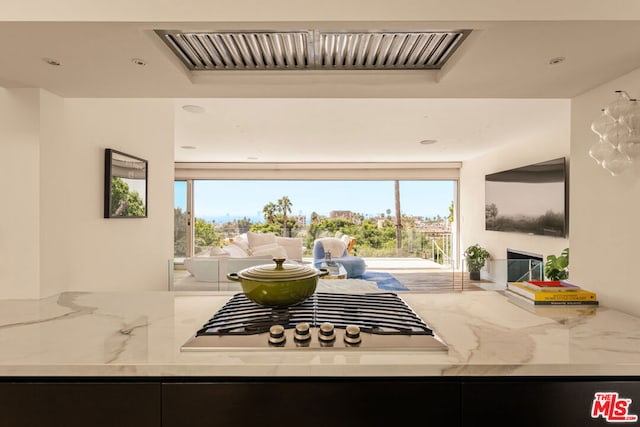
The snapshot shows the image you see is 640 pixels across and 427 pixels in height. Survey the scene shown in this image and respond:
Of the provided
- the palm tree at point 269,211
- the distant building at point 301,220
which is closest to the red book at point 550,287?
the distant building at point 301,220

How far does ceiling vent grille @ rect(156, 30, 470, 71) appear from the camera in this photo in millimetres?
1214

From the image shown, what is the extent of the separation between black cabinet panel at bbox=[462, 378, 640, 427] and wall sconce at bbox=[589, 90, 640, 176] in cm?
85

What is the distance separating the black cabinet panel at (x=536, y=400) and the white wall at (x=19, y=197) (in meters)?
1.80

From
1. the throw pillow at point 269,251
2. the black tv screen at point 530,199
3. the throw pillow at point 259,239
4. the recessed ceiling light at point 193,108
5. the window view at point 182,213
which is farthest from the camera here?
the window view at point 182,213

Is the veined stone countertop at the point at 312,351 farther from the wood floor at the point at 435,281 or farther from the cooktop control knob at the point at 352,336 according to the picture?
the wood floor at the point at 435,281

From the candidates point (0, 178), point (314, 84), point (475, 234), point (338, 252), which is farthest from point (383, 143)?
point (0, 178)

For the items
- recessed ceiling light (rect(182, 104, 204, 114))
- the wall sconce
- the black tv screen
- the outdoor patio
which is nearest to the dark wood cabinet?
the wall sconce

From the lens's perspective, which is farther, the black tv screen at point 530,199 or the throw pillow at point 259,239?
the throw pillow at point 259,239

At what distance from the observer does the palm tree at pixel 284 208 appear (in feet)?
28.4

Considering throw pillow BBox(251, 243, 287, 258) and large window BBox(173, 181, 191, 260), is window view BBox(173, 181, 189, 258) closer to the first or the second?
large window BBox(173, 181, 191, 260)

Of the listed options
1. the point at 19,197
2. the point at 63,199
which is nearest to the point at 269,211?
the point at 63,199

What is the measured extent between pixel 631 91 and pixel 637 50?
238 mm

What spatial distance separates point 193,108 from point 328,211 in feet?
16.7

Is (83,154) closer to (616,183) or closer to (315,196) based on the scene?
(616,183)
